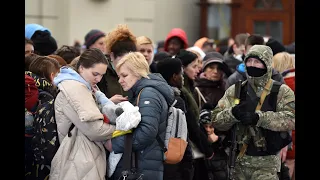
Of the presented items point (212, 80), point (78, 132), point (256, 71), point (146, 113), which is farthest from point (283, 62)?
point (78, 132)

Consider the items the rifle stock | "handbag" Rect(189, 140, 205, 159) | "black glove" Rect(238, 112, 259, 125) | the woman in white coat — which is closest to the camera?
the woman in white coat

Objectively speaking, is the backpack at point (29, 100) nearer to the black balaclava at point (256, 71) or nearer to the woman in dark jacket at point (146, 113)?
the woman in dark jacket at point (146, 113)

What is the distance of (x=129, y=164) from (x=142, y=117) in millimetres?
374

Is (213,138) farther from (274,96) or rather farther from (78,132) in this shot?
(78,132)

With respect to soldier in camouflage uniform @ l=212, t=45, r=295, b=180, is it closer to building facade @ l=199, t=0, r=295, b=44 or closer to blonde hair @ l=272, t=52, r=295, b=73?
blonde hair @ l=272, t=52, r=295, b=73

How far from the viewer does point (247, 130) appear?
7.03 m

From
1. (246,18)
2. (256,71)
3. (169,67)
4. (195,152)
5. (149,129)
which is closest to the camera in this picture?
(149,129)

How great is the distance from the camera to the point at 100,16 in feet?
53.5

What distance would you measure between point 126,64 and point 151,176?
93cm

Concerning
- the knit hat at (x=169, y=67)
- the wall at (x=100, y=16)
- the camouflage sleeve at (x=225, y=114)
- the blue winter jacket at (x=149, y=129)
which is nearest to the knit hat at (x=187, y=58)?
the knit hat at (x=169, y=67)

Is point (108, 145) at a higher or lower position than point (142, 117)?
lower

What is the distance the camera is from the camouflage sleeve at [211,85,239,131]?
7000mm

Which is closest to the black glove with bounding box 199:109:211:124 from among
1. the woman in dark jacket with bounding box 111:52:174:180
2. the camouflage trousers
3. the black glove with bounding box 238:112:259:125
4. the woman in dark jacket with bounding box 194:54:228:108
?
the woman in dark jacket with bounding box 194:54:228:108
